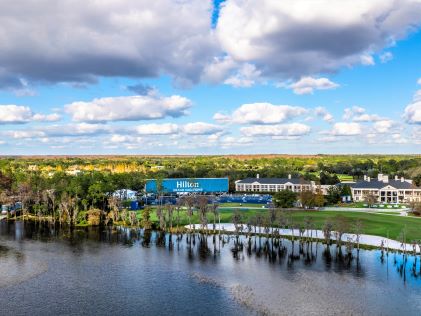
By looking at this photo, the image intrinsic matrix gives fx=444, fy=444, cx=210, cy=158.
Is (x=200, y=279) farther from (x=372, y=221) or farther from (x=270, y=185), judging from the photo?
(x=270, y=185)

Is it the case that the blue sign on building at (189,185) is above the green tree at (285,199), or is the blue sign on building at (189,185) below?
above

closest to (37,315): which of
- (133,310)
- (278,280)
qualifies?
(133,310)

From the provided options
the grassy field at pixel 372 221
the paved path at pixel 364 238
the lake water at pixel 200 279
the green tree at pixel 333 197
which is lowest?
the lake water at pixel 200 279

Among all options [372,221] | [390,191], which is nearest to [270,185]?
[390,191]

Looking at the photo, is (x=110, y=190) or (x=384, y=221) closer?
(x=384, y=221)

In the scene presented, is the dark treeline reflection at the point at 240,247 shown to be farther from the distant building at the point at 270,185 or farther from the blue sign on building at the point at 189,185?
the distant building at the point at 270,185

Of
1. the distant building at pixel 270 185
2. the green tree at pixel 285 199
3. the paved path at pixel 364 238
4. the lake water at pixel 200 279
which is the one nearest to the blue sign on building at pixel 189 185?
the distant building at pixel 270 185

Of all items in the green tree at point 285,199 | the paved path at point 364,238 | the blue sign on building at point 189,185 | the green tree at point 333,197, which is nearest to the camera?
the paved path at point 364,238

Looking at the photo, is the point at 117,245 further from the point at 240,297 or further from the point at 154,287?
the point at 240,297
